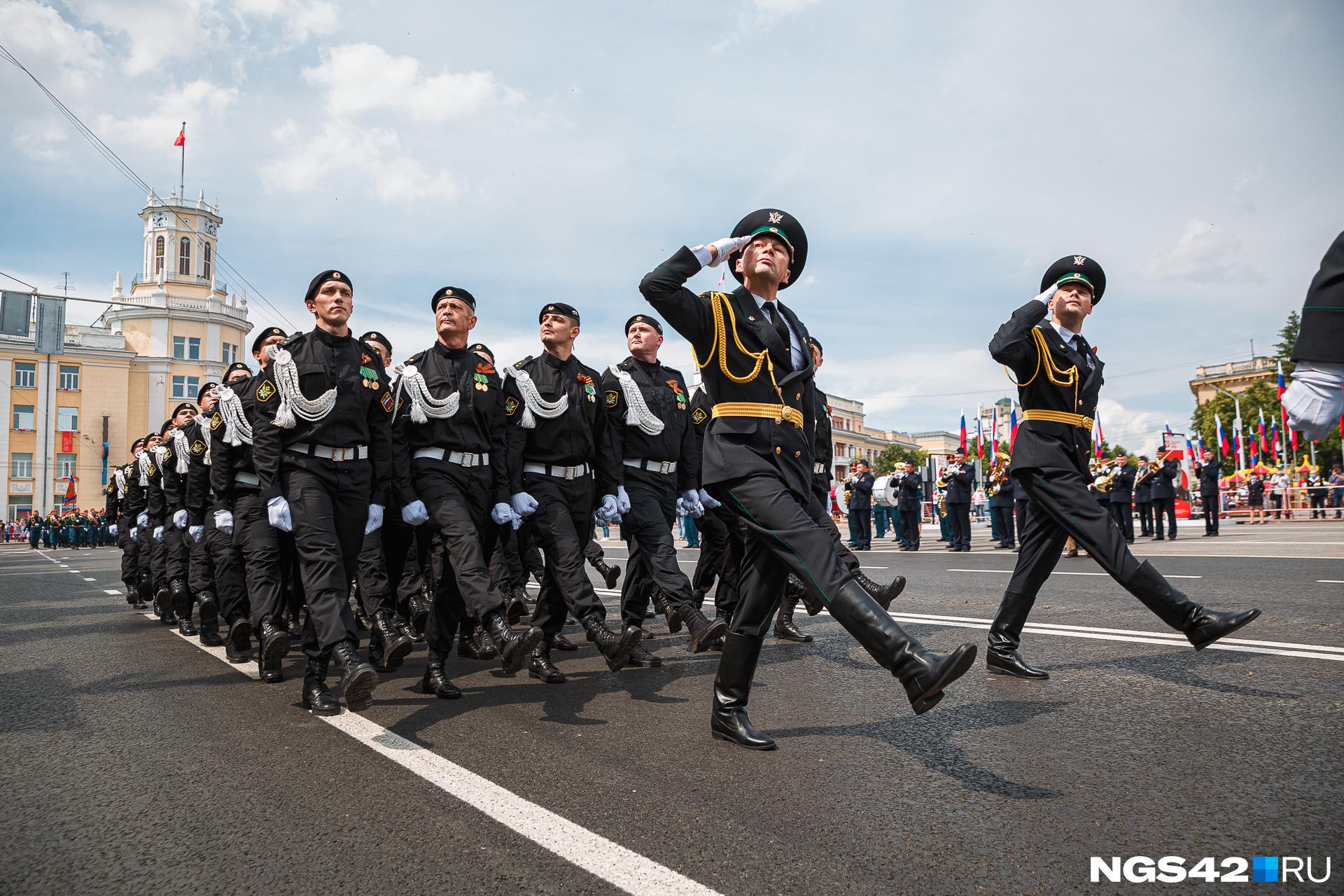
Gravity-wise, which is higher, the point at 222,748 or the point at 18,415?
the point at 18,415

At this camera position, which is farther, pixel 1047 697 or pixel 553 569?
pixel 553 569

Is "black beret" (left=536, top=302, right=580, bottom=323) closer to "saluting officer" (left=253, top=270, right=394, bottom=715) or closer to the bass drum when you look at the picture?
"saluting officer" (left=253, top=270, right=394, bottom=715)

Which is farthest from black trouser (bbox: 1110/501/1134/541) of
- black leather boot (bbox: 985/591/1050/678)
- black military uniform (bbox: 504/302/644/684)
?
black military uniform (bbox: 504/302/644/684)

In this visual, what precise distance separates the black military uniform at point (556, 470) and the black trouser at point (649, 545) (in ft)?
0.97

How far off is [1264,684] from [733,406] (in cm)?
293

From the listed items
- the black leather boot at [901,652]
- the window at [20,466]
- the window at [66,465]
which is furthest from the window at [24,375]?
the black leather boot at [901,652]

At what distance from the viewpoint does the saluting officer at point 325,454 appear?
4461 millimetres

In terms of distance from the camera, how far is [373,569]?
21.0ft

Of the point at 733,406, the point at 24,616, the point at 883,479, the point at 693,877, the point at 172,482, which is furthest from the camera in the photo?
the point at 883,479

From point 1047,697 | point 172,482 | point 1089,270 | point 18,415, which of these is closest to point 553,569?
point 1047,697

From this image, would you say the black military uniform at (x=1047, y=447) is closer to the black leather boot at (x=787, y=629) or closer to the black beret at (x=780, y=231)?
the black beret at (x=780, y=231)

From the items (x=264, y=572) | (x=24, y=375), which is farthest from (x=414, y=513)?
(x=24, y=375)

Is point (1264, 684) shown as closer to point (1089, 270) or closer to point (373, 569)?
point (1089, 270)

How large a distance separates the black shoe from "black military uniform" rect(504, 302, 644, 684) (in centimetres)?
219
